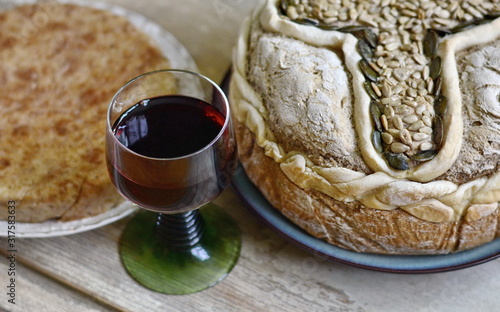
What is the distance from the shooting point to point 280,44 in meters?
1.18

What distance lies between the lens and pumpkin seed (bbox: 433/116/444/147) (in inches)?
40.9

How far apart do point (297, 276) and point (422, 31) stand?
573 mm

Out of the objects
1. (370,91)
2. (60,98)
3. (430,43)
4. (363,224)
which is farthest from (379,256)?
(60,98)

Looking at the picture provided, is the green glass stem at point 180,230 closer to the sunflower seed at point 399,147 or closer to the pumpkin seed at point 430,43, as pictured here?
the sunflower seed at point 399,147

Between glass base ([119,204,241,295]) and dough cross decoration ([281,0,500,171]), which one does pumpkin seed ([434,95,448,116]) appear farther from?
glass base ([119,204,241,295])

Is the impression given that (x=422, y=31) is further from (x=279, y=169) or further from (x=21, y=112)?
(x=21, y=112)

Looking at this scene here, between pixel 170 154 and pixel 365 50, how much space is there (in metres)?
0.44

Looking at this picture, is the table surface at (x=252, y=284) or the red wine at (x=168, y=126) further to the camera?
the table surface at (x=252, y=284)

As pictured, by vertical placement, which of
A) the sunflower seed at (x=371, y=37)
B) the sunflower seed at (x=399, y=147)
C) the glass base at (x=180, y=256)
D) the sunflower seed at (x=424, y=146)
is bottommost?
the glass base at (x=180, y=256)

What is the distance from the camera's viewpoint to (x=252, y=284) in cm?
121

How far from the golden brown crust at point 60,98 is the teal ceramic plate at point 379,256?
0.36 metres

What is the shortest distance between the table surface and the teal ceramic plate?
77 millimetres

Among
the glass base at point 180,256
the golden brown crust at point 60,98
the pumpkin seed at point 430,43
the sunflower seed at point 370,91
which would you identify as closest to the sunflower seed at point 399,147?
the sunflower seed at point 370,91

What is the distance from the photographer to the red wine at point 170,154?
0.95 m
